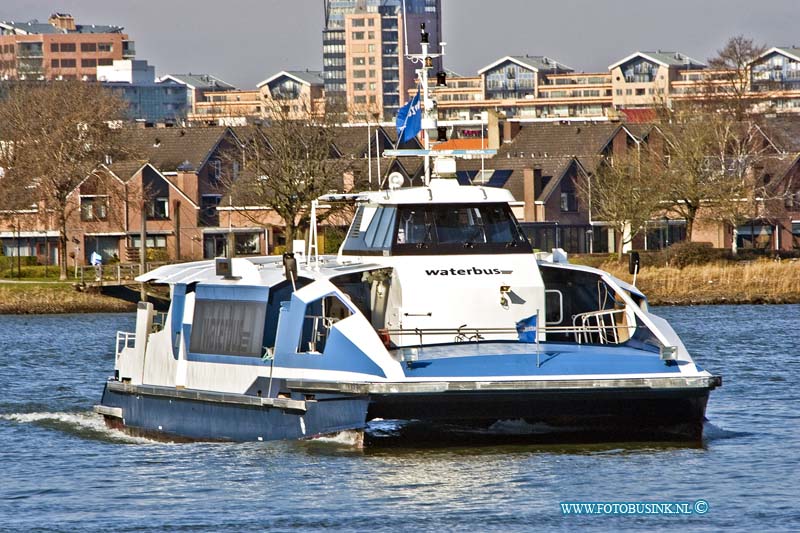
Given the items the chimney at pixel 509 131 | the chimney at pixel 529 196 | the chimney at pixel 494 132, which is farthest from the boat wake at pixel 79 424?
the chimney at pixel 509 131

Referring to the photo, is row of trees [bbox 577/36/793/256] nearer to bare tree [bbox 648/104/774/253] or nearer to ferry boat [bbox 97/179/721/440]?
bare tree [bbox 648/104/774/253]

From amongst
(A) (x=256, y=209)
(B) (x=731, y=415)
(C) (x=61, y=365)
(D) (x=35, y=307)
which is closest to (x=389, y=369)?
(B) (x=731, y=415)

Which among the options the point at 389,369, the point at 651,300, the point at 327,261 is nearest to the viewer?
the point at 389,369

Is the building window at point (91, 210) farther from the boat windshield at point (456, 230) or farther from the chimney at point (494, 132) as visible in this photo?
the boat windshield at point (456, 230)

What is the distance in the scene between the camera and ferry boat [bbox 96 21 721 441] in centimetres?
2222

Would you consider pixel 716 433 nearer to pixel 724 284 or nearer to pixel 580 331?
pixel 580 331

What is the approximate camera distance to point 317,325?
24.2m

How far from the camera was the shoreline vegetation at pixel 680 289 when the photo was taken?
67.9m

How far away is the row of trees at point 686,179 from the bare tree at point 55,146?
27250 millimetres

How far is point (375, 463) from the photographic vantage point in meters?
22.7

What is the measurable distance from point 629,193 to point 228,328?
5899cm

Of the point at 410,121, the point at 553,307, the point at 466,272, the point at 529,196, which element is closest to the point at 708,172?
the point at 529,196

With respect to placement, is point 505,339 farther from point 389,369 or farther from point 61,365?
point 61,365

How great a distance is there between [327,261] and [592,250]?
68945mm
